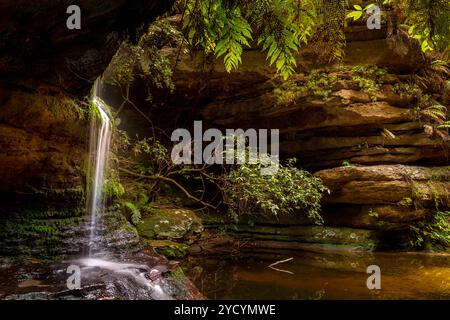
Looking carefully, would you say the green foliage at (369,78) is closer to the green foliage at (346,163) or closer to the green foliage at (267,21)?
the green foliage at (346,163)

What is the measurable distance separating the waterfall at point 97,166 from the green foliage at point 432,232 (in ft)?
25.4

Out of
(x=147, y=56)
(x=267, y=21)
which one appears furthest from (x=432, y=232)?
(x=267, y=21)

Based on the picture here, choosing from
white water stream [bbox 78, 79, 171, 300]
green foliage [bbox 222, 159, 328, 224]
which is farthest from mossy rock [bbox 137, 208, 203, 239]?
white water stream [bbox 78, 79, 171, 300]

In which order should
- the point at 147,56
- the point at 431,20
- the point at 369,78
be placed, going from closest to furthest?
the point at 431,20 < the point at 147,56 < the point at 369,78

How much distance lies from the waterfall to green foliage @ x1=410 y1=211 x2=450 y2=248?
Result: 7.74 metres

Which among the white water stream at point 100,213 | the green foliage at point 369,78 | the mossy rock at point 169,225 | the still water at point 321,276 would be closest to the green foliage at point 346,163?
the green foliage at point 369,78

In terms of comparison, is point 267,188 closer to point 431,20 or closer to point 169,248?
point 169,248

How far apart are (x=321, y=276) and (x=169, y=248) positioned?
3.14m

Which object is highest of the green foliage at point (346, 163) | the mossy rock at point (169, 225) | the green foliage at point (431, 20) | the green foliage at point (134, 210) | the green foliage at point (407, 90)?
the green foliage at point (407, 90)

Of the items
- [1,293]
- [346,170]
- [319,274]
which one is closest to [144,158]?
[346,170]

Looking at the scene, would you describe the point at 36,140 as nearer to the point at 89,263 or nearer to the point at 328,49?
the point at 89,263

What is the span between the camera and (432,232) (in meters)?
9.22

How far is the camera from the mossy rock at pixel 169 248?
736 centimetres

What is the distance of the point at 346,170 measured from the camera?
945cm
